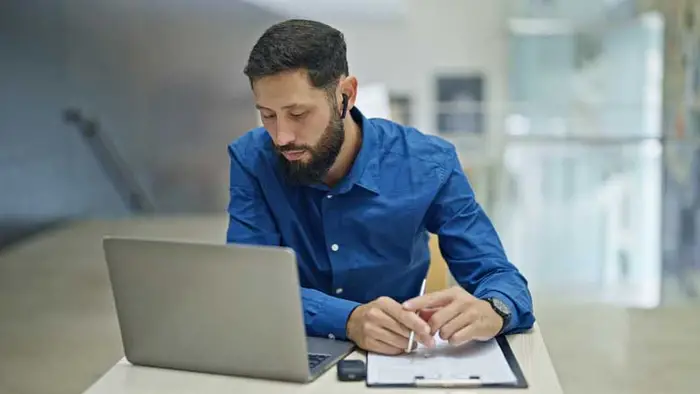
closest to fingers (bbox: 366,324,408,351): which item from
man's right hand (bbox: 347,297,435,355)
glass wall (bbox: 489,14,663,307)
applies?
man's right hand (bbox: 347,297,435,355)

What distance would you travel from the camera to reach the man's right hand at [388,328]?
133 centimetres

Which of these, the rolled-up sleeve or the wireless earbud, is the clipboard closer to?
the rolled-up sleeve

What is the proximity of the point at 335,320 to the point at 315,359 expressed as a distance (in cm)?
12

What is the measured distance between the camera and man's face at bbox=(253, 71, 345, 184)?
4.68 feet

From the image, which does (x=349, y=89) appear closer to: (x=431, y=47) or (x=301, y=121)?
(x=301, y=121)

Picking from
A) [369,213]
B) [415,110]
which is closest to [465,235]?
[369,213]

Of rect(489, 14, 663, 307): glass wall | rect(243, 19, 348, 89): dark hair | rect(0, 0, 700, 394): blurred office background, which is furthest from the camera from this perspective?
rect(489, 14, 663, 307): glass wall

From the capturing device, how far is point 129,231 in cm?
606

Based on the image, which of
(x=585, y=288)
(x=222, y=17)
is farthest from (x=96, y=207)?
(x=585, y=288)

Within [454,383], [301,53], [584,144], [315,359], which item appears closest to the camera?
[454,383]

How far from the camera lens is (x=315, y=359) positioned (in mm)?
1327

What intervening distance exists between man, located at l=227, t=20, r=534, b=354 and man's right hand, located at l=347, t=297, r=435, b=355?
0.07 meters

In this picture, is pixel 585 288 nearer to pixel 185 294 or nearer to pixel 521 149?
pixel 521 149

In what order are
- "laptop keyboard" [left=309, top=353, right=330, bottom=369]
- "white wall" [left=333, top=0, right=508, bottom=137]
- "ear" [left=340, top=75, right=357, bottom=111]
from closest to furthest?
"laptop keyboard" [left=309, top=353, right=330, bottom=369], "ear" [left=340, top=75, right=357, bottom=111], "white wall" [left=333, top=0, right=508, bottom=137]
